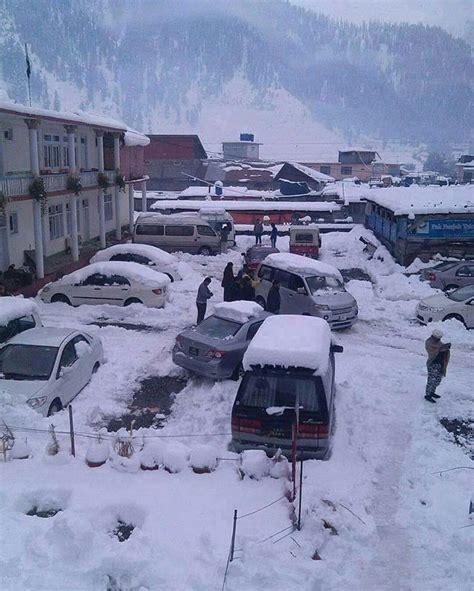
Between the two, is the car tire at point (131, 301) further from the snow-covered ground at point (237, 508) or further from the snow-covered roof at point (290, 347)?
the snow-covered roof at point (290, 347)

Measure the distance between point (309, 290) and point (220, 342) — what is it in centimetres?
560

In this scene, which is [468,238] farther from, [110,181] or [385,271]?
[110,181]

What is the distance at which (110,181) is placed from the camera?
96.7 feet

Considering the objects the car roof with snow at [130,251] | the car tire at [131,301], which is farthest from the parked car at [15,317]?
the car roof with snow at [130,251]

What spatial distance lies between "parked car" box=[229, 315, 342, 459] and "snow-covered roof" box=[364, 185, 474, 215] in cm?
1919

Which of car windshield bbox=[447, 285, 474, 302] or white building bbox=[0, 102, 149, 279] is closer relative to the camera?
car windshield bbox=[447, 285, 474, 302]

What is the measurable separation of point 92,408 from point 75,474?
3129mm

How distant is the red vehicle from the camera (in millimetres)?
29938

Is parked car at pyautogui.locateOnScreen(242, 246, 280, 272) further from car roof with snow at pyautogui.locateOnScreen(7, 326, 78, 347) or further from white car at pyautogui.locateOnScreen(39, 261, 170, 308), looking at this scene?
car roof with snow at pyautogui.locateOnScreen(7, 326, 78, 347)

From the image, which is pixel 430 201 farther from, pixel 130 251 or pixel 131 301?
pixel 131 301

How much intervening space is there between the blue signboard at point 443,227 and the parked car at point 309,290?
389 inches

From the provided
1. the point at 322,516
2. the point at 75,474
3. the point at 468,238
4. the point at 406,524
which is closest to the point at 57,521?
the point at 75,474

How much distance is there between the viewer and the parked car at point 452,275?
20625 mm

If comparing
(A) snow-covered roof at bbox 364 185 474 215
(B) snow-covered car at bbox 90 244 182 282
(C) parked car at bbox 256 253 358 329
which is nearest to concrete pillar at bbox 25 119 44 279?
(B) snow-covered car at bbox 90 244 182 282
